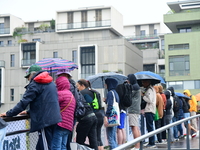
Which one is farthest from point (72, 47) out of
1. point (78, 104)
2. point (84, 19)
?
point (78, 104)

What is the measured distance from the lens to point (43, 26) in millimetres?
87812

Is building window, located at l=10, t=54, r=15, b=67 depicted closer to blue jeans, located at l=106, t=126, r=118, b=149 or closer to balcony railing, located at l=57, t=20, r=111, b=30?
balcony railing, located at l=57, t=20, r=111, b=30

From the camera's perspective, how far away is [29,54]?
76.3 m

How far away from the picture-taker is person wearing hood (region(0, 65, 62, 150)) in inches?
258

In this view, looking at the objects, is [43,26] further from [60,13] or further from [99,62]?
[99,62]

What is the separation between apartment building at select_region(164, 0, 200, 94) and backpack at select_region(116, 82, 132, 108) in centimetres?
5095

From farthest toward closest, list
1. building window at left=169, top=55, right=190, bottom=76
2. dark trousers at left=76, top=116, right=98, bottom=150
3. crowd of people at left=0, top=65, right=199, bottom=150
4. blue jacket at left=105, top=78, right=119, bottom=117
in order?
1. building window at left=169, top=55, right=190, bottom=76
2. blue jacket at left=105, top=78, right=119, bottom=117
3. dark trousers at left=76, top=116, right=98, bottom=150
4. crowd of people at left=0, top=65, right=199, bottom=150

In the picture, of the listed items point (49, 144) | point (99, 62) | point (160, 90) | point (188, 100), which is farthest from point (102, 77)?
point (99, 62)

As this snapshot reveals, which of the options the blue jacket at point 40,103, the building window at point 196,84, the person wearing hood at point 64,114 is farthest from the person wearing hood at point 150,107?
the building window at point 196,84

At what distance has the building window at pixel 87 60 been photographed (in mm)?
73812

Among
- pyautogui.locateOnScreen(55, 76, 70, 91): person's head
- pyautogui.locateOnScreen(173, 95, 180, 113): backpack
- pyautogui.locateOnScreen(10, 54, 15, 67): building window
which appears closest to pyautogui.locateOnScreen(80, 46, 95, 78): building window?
pyautogui.locateOnScreen(10, 54, 15, 67): building window

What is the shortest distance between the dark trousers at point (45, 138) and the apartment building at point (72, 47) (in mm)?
64298

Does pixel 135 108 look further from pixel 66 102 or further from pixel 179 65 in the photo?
pixel 179 65

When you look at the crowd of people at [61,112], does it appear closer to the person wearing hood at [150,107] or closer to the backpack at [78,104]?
the backpack at [78,104]
